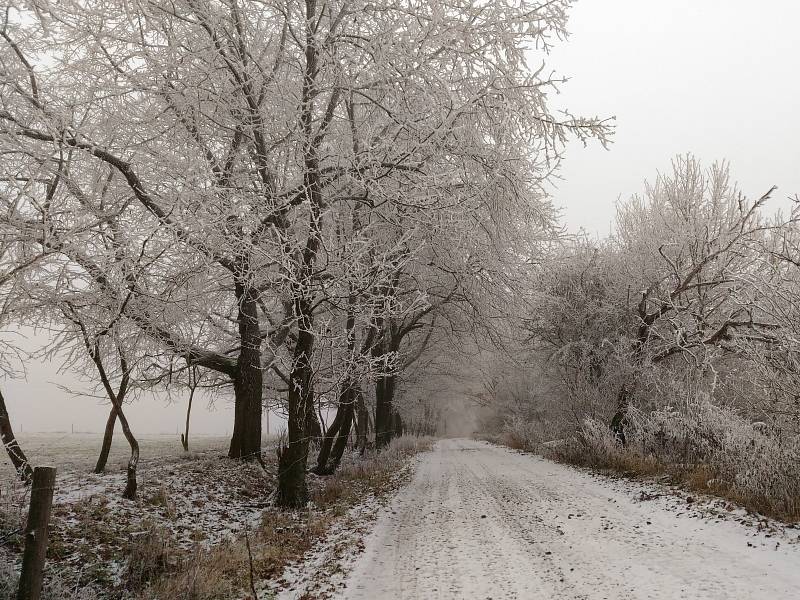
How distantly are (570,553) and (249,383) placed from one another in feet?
27.9

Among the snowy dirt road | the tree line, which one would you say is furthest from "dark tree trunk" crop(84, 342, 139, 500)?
the snowy dirt road

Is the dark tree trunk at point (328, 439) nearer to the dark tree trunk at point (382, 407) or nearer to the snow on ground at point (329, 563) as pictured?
the snow on ground at point (329, 563)

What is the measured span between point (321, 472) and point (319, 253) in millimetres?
6242

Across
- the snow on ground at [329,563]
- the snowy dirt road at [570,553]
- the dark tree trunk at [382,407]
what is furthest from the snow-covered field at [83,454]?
the snowy dirt road at [570,553]

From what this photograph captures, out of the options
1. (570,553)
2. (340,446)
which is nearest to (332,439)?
(340,446)

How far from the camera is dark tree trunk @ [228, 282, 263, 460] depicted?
1150 centimetres

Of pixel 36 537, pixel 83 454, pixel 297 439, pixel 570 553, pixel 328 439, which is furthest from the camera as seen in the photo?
pixel 83 454

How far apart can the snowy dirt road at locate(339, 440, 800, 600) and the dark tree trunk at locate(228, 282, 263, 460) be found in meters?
4.86

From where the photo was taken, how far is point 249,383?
11891mm

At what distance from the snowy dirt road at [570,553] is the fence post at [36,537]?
2524 millimetres

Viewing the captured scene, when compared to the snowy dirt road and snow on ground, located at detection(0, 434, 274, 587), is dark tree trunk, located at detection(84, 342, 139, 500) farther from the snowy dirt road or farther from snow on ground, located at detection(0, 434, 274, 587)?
the snowy dirt road

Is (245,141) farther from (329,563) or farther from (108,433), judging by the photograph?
(329,563)

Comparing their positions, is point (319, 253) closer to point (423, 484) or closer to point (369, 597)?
point (423, 484)

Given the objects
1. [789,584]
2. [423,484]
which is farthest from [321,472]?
[789,584]
